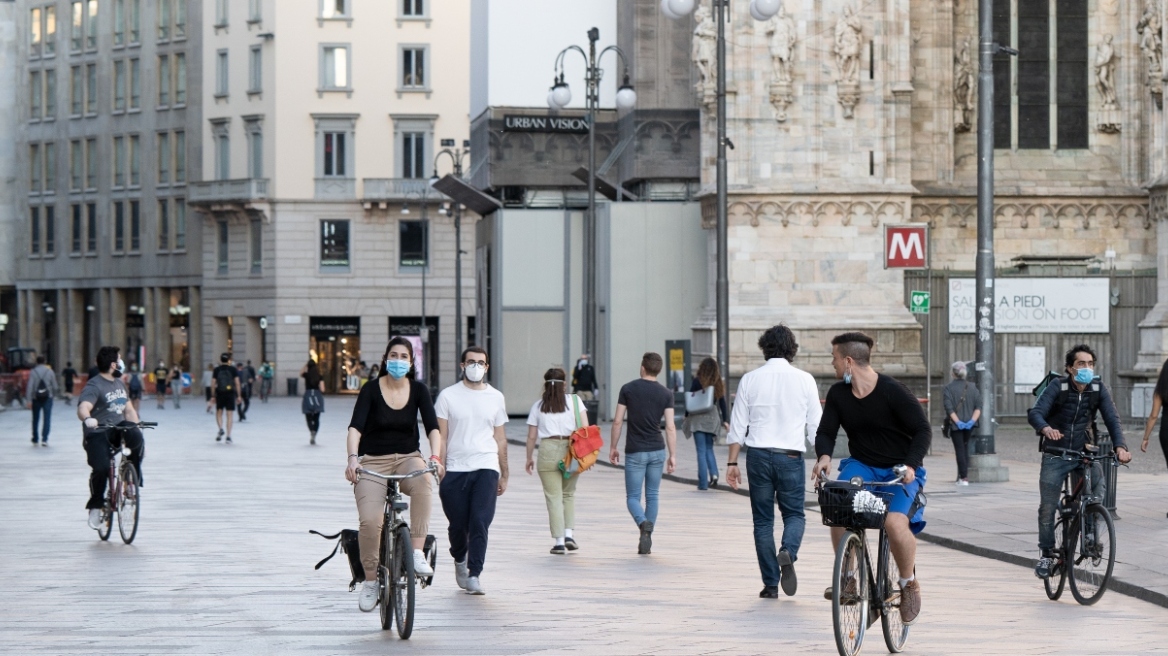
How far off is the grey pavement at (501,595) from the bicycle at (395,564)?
170mm

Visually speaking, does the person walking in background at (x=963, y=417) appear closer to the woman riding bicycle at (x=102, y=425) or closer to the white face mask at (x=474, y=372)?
the woman riding bicycle at (x=102, y=425)

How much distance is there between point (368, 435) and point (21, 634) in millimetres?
2292

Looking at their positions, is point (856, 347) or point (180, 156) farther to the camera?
point (180, 156)

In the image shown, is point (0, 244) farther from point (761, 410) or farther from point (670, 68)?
point (761, 410)

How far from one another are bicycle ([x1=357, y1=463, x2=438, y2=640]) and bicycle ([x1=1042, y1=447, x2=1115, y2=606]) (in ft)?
14.2

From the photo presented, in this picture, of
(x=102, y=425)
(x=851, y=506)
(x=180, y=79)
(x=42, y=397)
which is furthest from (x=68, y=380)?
(x=851, y=506)

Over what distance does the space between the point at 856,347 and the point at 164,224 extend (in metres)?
72.0

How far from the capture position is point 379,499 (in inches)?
450

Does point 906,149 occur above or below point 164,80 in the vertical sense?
below

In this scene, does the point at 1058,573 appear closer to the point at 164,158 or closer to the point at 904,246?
the point at 904,246

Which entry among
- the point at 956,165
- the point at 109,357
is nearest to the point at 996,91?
the point at 956,165

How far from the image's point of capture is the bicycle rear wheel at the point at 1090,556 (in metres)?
12.6

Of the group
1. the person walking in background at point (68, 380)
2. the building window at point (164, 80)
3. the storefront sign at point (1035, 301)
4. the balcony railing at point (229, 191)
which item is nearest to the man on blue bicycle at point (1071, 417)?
the storefront sign at point (1035, 301)

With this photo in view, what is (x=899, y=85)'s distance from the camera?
37594 mm
